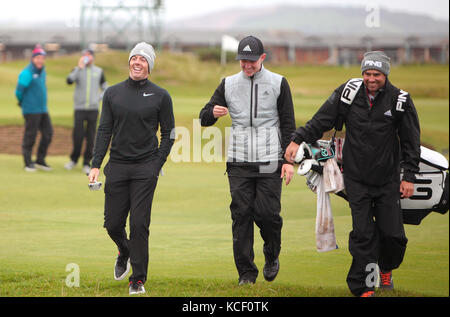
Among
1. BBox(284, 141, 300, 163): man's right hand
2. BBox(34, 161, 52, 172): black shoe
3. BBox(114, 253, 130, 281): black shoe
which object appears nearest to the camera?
BBox(284, 141, 300, 163): man's right hand

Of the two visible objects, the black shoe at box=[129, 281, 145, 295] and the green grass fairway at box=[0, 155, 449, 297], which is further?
the green grass fairway at box=[0, 155, 449, 297]

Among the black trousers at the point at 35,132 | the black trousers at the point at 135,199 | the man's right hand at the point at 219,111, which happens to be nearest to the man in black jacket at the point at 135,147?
the black trousers at the point at 135,199

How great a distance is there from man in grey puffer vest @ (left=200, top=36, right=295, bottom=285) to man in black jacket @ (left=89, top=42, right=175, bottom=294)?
601mm

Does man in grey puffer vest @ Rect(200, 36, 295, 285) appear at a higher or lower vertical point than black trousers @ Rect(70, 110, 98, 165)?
higher

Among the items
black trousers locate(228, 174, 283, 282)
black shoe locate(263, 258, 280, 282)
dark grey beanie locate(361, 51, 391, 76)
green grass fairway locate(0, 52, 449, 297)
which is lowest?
green grass fairway locate(0, 52, 449, 297)

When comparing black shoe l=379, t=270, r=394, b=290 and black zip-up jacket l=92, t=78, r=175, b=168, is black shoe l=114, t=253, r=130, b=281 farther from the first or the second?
black shoe l=379, t=270, r=394, b=290

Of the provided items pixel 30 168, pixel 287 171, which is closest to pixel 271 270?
pixel 287 171

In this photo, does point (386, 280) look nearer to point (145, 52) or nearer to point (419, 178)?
point (419, 178)

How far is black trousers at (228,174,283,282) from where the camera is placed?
24.1 ft

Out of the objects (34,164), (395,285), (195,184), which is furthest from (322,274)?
(34,164)

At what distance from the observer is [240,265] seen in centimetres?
739

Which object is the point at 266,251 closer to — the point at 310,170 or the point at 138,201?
the point at 310,170

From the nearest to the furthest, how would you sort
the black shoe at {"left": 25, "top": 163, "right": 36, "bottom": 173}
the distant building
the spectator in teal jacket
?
the spectator in teal jacket, the black shoe at {"left": 25, "top": 163, "right": 36, "bottom": 173}, the distant building

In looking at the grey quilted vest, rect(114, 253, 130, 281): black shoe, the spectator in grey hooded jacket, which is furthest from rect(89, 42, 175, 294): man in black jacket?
the spectator in grey hooded jacket
